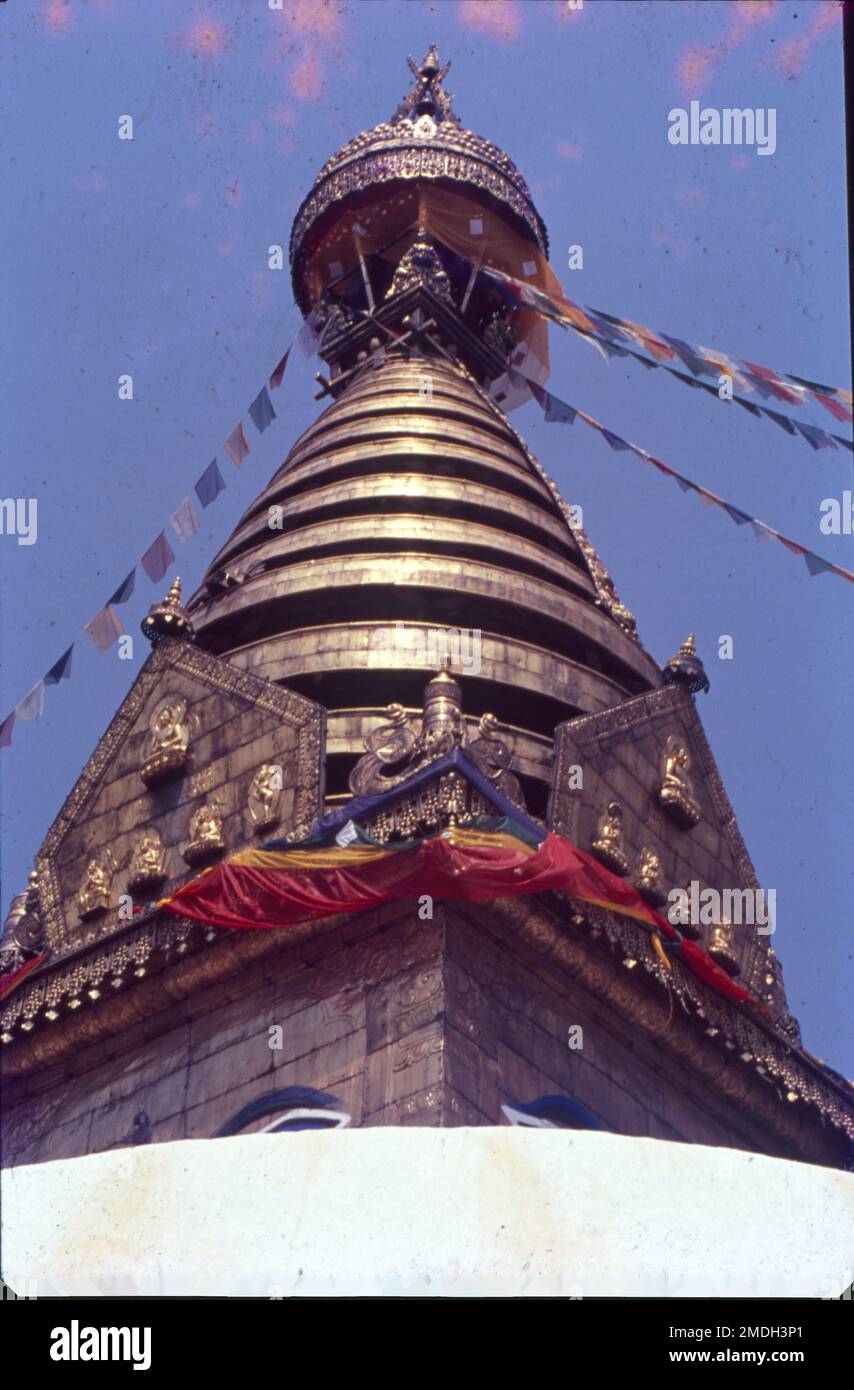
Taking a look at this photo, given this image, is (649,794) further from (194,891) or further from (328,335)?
(328,335)

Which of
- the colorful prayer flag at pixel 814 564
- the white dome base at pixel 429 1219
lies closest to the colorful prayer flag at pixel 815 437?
the colorful prayer flag at pixel 814 564

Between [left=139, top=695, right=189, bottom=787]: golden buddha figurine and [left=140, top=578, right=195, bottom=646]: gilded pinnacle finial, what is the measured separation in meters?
0.82

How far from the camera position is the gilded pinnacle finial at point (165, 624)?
23453 mm

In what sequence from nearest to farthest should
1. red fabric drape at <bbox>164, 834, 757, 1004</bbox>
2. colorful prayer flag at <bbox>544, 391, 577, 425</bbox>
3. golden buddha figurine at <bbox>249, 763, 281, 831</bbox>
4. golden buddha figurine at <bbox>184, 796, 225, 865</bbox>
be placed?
red fabric drape at <bbox>164, 834, 757, 1004</bbox> → golden buddha figurine at <bbox>249, 763, 281, 831</bbox> → golden buddha figurine at <bbox>184, 796, 225, 865</bbox> → colorful prayer flag at <bbox>544, 391, 577, 425</bbox>

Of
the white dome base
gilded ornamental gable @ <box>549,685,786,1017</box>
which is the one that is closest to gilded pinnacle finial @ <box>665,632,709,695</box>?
gilded ornamental gable @ <box>549,685,786,1017</box>

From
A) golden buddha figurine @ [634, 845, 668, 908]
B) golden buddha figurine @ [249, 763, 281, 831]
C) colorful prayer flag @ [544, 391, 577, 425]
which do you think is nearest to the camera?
golden buddha figurine @ [249, 763, 281, 831]

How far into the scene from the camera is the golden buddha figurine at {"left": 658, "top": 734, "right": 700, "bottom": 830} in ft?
74.4

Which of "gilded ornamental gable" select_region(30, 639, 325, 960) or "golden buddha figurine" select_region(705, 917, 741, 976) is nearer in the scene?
"gilded ornamental gable" select_region(30, 639, 325, 960)

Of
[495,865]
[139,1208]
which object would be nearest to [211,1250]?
[139,1208]

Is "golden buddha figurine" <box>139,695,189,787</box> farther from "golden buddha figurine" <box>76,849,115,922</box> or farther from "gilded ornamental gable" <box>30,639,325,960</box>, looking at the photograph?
"golden buddha figurine" <box>76,849,115,922</box>

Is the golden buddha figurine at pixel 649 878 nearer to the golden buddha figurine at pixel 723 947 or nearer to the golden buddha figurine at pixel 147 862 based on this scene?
the golden buddha figurine at pixel 723 947

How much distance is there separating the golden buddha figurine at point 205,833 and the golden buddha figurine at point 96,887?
3.14 feet

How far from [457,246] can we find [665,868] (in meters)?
14.0
